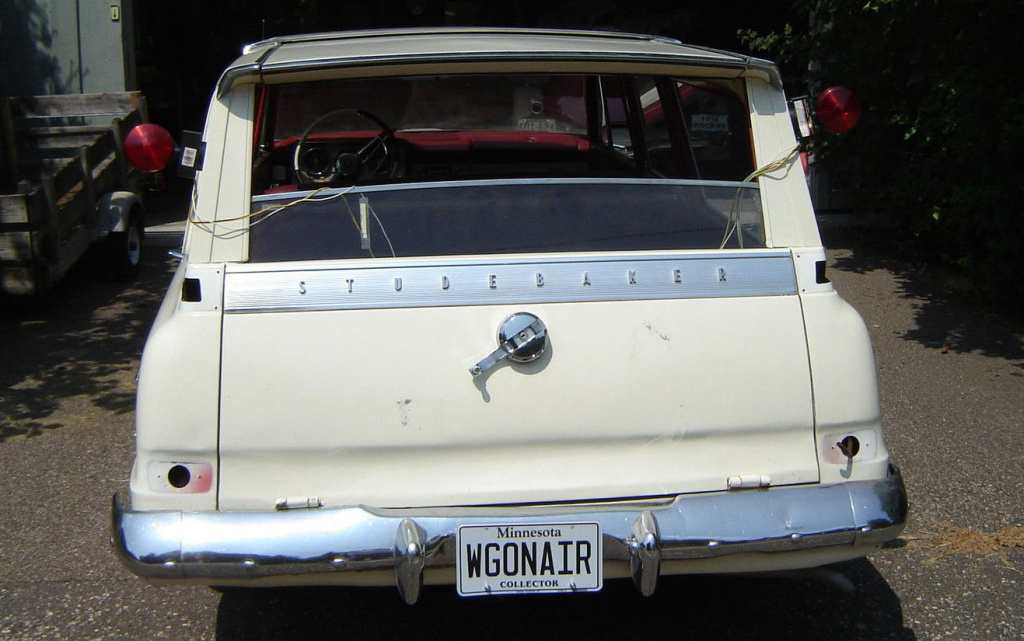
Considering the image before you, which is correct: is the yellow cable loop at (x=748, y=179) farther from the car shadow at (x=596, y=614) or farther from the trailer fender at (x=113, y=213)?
the trailer fender at (x=113, y=213)

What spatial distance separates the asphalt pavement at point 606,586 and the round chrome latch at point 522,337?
41.4 inches

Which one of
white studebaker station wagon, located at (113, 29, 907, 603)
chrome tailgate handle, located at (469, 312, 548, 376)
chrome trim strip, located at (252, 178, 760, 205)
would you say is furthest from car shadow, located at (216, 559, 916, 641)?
chrome trim strip, located at (252, 178, 760, 205)

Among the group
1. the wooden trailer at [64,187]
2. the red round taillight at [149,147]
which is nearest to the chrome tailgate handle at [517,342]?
the red round taillight at [149,147]

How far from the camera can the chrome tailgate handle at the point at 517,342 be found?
2.81 metres

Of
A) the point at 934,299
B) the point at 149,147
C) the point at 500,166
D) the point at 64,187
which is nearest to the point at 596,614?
the point at 500,166

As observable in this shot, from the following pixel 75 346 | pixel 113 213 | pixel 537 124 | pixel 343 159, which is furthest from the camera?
pixel 113 213

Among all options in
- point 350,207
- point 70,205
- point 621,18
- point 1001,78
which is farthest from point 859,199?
point 350,207

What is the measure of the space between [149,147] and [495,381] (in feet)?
4.27

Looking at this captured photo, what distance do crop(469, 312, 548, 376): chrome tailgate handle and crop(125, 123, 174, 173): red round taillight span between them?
122 centimetres

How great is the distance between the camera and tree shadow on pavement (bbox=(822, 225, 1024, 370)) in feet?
22.4

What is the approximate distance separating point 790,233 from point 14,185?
7.23 meters

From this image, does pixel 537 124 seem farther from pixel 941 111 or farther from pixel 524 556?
pixel 941 111

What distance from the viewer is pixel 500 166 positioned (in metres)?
4.48

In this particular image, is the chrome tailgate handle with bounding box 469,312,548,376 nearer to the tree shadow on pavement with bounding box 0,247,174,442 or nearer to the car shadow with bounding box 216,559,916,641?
the car shadow with bounding box 216,559,916,641
